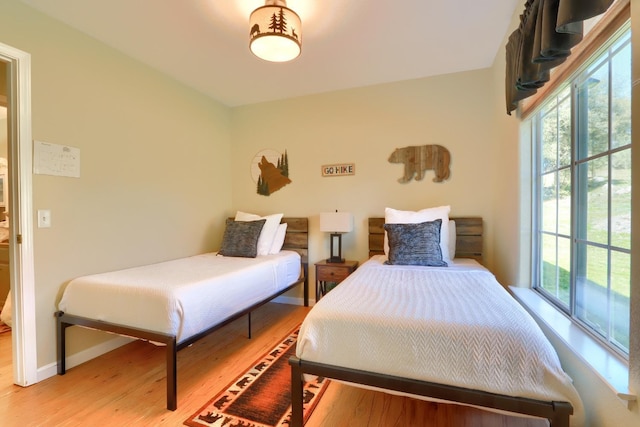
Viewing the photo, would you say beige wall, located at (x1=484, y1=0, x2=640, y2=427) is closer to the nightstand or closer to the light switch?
the nightstand

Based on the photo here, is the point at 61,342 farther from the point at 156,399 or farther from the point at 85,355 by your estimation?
the point at 156,399

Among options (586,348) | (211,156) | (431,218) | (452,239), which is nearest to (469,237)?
(452,239)

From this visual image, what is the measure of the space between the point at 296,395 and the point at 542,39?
194 cm

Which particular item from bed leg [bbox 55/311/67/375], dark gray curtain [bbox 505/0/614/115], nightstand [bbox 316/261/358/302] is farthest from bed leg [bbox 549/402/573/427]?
bed leg [bbox 55/311/67/375]

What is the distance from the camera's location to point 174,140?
2971 millimetres

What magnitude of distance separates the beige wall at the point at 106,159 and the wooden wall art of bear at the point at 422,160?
7.36 feet

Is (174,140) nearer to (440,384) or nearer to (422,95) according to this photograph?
(422,95)

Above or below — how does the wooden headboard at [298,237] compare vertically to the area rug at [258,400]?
above

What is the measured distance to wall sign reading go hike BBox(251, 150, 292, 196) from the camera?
3.55 meters

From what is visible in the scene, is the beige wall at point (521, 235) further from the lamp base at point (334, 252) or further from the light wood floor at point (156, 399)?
the lamp base at point (334, 252)

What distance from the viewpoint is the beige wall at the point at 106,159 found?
76.2 inches

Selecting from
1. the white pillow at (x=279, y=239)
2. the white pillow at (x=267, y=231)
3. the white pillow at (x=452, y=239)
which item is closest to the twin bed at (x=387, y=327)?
the white pillow at (x=452, y=239)

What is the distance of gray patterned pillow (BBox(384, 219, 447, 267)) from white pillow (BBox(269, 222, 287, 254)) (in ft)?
4.27

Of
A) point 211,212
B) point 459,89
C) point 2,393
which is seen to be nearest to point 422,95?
point 459,89
